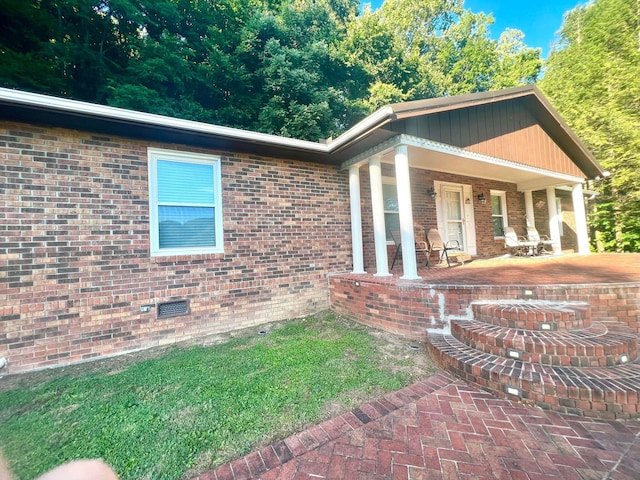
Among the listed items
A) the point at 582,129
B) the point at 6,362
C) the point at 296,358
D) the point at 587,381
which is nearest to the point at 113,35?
the point at 6,362

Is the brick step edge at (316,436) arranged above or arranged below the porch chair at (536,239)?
below

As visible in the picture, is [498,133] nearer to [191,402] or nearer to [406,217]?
[406,217]

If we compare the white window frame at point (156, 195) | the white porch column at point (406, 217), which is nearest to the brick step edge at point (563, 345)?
the white porch column at point (406, 217)

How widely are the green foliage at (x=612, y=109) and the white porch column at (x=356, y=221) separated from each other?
992 cm

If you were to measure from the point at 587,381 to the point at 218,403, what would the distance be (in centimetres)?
320

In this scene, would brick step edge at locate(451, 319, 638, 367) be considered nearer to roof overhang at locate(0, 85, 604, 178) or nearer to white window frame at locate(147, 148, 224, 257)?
roof overhang at locate(0, 85, 604, 178)

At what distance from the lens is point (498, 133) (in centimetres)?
603

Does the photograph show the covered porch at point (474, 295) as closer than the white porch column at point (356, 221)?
Yes

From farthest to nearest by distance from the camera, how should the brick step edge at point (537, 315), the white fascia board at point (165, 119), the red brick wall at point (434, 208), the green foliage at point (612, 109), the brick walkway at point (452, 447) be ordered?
the green foliage at point (612, 109) < the red brick wall at point (434, 208) < the white fascia board at point (165, 119) < the brick step edge at point (537, 315) < the brick walkway at point (452, 447)

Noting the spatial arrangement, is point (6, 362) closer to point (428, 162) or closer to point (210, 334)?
point (210, 334)

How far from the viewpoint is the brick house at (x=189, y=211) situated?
3.42 meters

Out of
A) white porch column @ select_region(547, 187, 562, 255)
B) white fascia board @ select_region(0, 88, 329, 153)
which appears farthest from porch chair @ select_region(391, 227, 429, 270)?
white porch column @ select_region(547, 187, 562, 255)

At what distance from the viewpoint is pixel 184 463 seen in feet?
5.89

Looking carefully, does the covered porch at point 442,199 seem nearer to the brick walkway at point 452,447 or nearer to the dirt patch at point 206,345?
the dirt patch at point 206,345
